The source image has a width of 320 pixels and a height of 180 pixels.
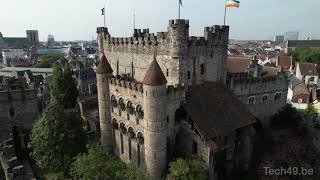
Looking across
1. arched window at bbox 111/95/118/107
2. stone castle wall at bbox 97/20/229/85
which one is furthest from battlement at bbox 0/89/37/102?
arched window at bbox 111/95/118/107

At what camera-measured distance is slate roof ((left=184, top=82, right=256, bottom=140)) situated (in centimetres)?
3162

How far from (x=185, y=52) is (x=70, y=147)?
73.3 ft

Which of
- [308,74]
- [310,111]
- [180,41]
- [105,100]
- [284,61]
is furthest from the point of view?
[284,61]

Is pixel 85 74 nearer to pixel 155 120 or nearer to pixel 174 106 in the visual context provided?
pixel 174 106

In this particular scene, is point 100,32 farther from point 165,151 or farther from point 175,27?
point 165,151

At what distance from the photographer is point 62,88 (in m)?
57.0

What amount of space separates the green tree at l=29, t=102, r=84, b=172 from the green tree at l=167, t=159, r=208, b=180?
56.1 ft

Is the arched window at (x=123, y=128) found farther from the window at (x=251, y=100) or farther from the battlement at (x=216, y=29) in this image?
the window at (x=251, y=100)

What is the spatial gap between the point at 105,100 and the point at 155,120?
512 inches

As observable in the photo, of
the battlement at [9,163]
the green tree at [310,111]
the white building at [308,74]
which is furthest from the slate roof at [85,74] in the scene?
the white building at [308,74]

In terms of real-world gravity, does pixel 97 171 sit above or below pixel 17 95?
below

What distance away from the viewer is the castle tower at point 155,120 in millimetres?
28844

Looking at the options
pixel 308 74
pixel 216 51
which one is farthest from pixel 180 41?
pixel 308 74

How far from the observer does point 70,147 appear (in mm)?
38125
